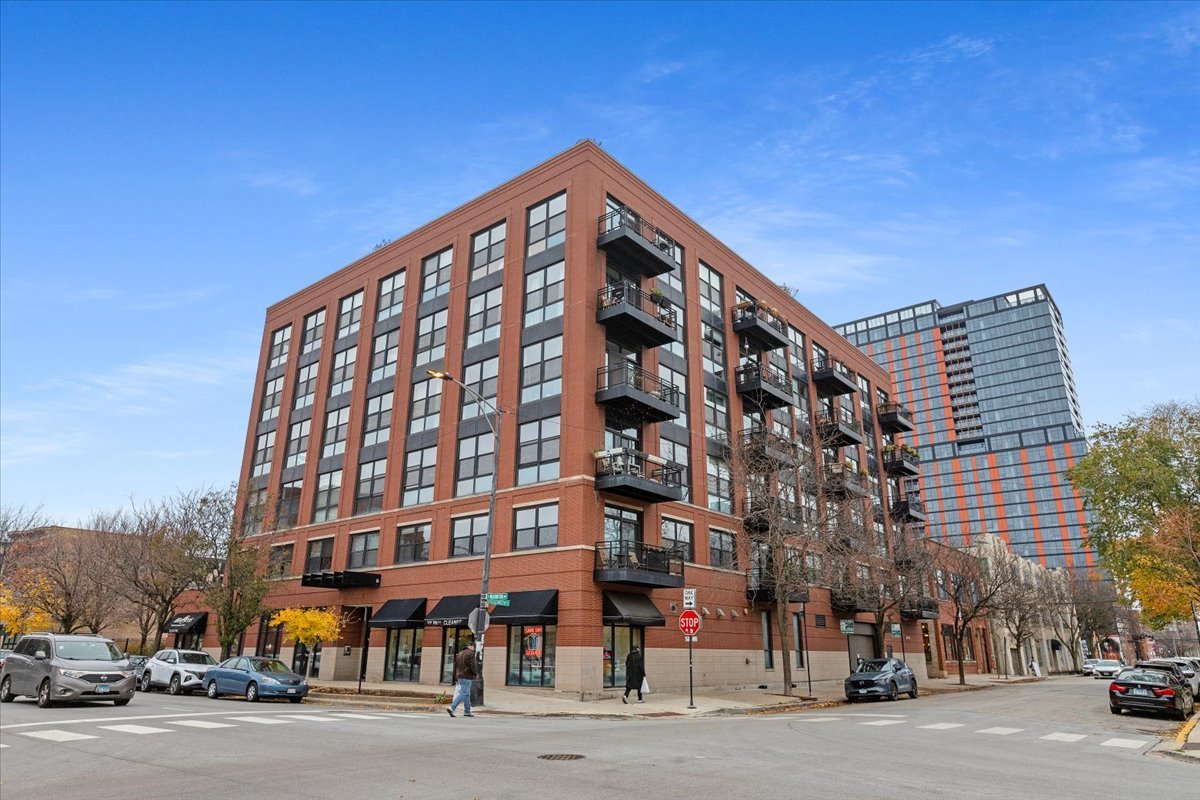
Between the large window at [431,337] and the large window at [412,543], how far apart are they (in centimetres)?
848

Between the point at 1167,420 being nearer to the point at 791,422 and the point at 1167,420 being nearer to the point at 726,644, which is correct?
the point at 791,422

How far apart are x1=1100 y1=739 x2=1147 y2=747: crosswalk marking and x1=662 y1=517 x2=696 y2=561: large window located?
1706 cm

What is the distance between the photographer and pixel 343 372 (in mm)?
42969

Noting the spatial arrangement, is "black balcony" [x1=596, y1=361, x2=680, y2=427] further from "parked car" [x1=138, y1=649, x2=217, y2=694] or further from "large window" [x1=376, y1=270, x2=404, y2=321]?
"parked car" [x1=138, y1=649, x2=217, y2=694]

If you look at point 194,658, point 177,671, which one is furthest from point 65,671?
point 194,658

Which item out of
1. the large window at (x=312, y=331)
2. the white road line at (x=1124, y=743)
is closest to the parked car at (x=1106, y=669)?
the white road line at (x=1124, y=743)

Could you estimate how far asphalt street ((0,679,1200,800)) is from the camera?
878 cm

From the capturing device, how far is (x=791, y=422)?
44375mm

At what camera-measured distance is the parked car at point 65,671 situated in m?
18.2

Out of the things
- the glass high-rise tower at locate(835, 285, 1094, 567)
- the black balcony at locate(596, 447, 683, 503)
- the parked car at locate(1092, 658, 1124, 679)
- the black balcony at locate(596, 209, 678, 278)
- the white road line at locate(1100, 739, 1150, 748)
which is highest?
the glass high-rise tower at locate(835, 285, 1094, 567)

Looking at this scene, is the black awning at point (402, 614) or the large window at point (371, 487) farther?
the large window at point (371, 487)

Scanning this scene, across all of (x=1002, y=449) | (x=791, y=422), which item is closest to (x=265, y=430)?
(x=791, y=422)

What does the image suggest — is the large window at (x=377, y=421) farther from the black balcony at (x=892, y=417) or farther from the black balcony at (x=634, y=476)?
the black balcony at (x=892, y=417)

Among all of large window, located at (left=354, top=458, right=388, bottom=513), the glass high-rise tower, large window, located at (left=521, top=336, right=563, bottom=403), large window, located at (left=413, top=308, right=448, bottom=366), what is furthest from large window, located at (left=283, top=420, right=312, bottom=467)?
the glass high-rise tower
